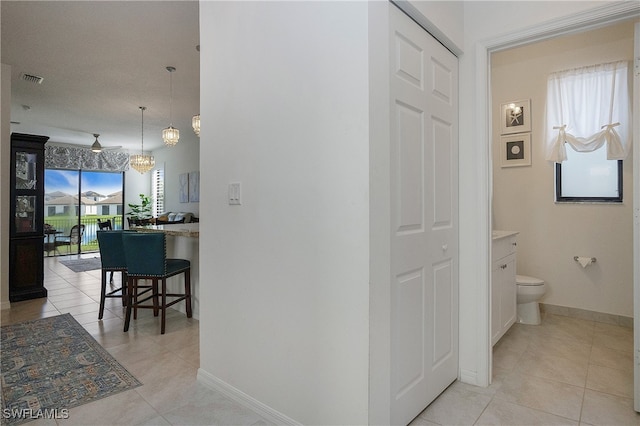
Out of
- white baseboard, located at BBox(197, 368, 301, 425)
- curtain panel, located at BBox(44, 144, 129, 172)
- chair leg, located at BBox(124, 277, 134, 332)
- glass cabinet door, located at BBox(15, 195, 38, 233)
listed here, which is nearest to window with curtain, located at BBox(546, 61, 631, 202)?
white baseboard, located at BBox(197, 368, 301, 425)

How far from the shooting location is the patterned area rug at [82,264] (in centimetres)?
641

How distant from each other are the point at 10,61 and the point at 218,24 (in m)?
3.42

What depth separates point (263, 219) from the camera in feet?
5.88

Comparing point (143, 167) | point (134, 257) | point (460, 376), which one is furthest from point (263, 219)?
point (143, 167)

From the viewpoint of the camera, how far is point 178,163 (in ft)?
28.1

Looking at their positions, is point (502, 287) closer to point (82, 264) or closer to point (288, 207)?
point (288, 207)

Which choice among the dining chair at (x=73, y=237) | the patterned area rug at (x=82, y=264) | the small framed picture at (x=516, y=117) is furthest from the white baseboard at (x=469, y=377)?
the dining chair at (x=73, y=237)

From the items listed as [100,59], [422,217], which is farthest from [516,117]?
[100,59]

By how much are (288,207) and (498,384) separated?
68.7 inches

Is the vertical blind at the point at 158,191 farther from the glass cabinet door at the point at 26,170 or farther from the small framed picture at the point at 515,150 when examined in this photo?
the small framed picture at the point at 515,150

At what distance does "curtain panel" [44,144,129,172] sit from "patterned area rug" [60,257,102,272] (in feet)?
8.54

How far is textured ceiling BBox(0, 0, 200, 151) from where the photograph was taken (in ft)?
9.46

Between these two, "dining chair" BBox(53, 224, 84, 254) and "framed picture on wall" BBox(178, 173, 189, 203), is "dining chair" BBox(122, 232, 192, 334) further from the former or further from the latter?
"dining chair" BBox(53, 224, 84, 254)

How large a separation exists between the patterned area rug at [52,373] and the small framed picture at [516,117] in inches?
163
